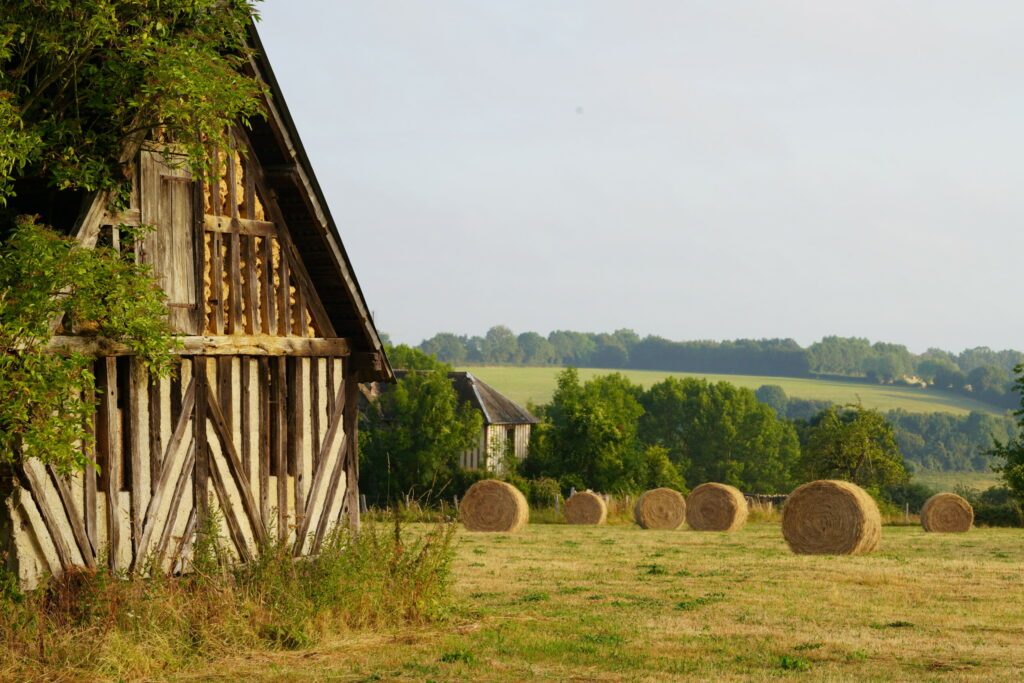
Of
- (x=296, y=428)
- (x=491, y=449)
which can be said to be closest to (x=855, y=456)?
(x=491, y=449)

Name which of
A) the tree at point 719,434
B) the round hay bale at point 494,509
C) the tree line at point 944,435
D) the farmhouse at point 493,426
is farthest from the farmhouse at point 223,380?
the tree line at point 944,435

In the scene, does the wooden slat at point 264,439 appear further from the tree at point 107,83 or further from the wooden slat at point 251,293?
the tree at point 107,83

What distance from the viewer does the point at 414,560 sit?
16859mm

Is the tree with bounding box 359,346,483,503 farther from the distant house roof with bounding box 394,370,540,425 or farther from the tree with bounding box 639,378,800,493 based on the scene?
the tree with bounding box 639,378,800,493

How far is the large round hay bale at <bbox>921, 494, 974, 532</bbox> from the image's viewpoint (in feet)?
132

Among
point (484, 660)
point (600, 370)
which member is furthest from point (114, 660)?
point (600, 370)

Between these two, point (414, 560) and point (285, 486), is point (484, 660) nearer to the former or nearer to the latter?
point (414, 560)

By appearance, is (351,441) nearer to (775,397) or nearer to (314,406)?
(314,406)

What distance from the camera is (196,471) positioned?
50.1 feet

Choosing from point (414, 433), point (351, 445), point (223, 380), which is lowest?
point (414, 433)

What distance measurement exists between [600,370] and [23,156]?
Result: 540 feet

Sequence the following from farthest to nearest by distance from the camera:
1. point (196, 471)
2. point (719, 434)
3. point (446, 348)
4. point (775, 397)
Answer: point (446, 348)
point (775, 397)
point (719, 434)
point (196, 471)

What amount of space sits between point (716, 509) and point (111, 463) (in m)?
27.8

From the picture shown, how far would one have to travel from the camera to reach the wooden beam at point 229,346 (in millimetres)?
13359
